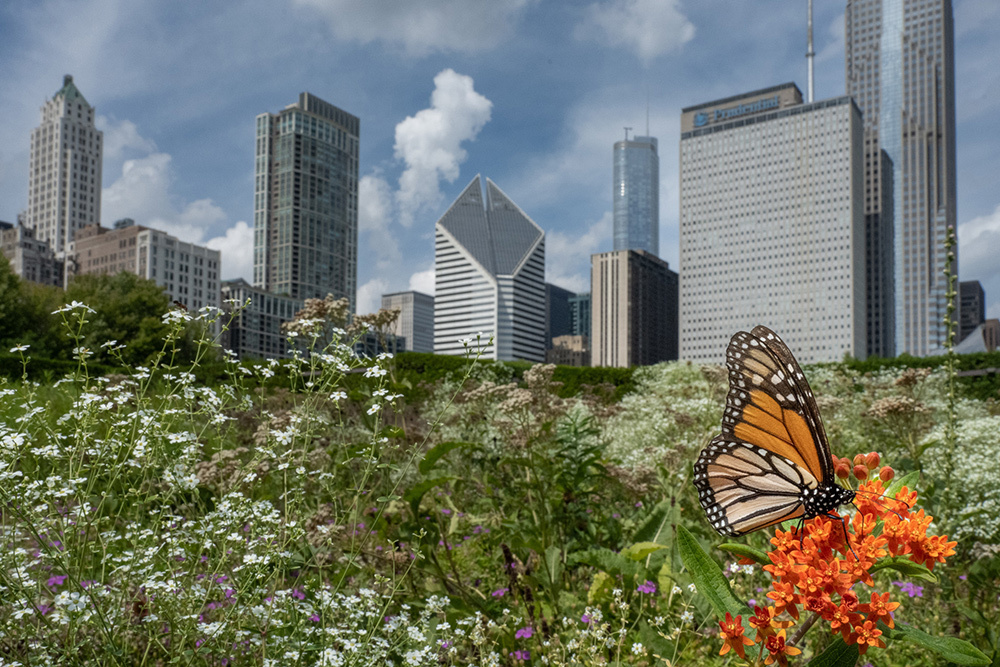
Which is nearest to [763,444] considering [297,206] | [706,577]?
[706,577]

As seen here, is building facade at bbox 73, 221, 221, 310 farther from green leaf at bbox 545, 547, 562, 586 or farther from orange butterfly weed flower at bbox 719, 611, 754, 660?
orange butterfly weed flower at bbox 719, 611, 754, 660

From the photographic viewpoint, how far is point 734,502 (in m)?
1.90

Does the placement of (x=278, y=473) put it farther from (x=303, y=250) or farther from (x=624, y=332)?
(x=303, y=250)

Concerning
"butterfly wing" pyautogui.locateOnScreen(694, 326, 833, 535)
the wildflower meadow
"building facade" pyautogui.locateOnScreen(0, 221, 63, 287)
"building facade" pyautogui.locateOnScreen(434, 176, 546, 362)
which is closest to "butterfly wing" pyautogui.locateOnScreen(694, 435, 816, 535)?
"butterfly wing" pyautogui.locateOnScreen(694, 326, 833, 535)

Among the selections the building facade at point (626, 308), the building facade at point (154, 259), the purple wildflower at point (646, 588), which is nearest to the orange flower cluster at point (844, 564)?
the purple wildflower at point (646, 588)

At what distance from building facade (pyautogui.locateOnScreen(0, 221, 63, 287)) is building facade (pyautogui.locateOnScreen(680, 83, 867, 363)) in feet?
394

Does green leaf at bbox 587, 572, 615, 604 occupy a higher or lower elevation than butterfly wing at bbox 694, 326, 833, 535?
lower

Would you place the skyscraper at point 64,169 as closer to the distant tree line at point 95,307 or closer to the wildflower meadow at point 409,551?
the distant tree line at point 95,307

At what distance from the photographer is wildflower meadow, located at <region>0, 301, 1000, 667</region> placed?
1450 mm

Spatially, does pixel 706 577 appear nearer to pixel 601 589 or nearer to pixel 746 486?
pixel 746 486

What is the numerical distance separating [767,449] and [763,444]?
0.02 m

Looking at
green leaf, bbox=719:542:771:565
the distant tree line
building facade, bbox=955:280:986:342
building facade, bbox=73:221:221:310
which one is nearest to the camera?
green leaf, bbox=719:542:771:565

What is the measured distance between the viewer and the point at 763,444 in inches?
67.6

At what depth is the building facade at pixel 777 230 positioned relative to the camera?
403 feet
